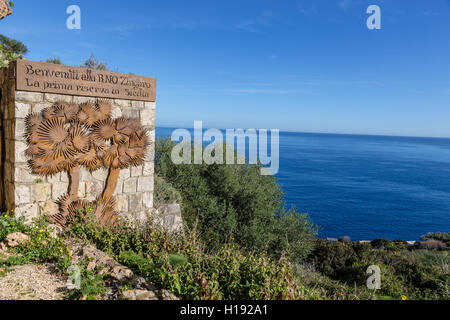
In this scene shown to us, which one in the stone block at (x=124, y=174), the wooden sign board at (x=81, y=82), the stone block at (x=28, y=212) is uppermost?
the wooden sign board at (x=81, y=82)

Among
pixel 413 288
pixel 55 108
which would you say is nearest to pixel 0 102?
pixel 55 108

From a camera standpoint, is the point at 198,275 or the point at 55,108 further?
the point at 55,108

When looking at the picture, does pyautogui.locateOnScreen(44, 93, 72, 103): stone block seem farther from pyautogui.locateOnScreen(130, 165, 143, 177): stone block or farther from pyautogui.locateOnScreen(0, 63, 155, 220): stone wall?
pyautogui.locateOnScreen(130, 165, 143, 177): stone block

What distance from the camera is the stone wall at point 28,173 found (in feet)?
17.2

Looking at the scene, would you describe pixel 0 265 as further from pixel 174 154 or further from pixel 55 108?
pixel 174 154

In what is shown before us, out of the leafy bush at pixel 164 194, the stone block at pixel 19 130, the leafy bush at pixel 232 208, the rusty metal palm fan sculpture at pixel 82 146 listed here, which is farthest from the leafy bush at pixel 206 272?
the leafy bush at pixel 232 208

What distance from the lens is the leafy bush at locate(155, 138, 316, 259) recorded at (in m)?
12.3

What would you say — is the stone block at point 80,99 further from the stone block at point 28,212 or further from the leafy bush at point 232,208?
the leafy bush at point 232,208

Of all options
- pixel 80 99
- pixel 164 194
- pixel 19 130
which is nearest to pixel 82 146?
pixel 80 99

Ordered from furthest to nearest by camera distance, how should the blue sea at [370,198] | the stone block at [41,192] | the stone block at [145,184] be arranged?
the blue sea at [370,198] → the stone block at [145,184] → the stone block at [41,192]

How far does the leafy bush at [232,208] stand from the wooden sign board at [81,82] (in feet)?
20.1

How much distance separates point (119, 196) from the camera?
649cm

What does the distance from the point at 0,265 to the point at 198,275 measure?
9.17 feet

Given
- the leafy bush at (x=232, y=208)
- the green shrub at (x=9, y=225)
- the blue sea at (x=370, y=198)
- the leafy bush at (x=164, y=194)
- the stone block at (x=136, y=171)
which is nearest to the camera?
the green shrub at (x=9, y=225)
